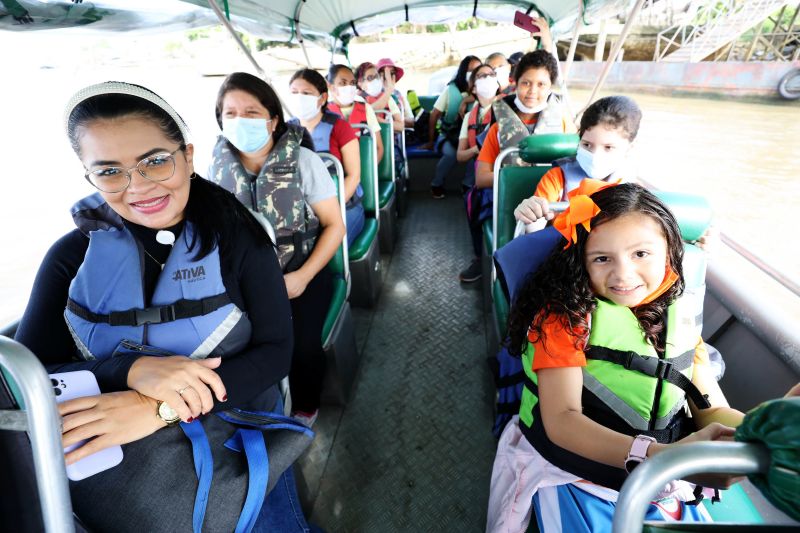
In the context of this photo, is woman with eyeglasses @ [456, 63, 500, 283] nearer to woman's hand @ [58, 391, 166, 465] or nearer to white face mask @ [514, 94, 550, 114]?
white face mask @ [514, 94, 550, 114]

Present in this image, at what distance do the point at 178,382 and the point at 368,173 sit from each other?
2428mm

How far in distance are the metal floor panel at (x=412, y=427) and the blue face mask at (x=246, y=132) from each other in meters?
1.36

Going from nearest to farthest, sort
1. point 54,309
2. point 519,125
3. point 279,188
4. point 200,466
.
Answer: point 200,466 < point 54,309 < point 279,188 < point 519,125

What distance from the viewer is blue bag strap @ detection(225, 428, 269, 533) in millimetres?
973

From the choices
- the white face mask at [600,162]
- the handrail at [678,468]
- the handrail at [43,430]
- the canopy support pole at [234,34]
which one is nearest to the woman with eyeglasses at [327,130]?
the canopy support pole at [234,34]

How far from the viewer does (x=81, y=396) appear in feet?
2.94

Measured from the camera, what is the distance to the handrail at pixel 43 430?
561 mm

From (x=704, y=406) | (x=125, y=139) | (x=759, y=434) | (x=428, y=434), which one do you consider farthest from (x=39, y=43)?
(x=704, y=406)

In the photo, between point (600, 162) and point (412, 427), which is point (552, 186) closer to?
point (600, 162)

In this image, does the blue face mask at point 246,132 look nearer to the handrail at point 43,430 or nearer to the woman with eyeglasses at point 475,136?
the handrail at point 43,430

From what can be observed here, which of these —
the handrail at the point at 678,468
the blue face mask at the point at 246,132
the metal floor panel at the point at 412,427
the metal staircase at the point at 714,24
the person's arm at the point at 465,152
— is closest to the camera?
the handrail at the point at 678,468

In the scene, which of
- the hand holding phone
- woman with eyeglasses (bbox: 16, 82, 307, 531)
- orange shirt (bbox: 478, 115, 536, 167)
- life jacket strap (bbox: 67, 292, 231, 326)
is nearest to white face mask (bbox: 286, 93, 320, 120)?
orange shirt (bbox: 478, 115, 536, 167)

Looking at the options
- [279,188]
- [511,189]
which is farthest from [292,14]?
[511,189]

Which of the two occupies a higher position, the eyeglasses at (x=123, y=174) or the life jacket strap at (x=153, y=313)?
the eyeglasses at (x=123, y=174)
